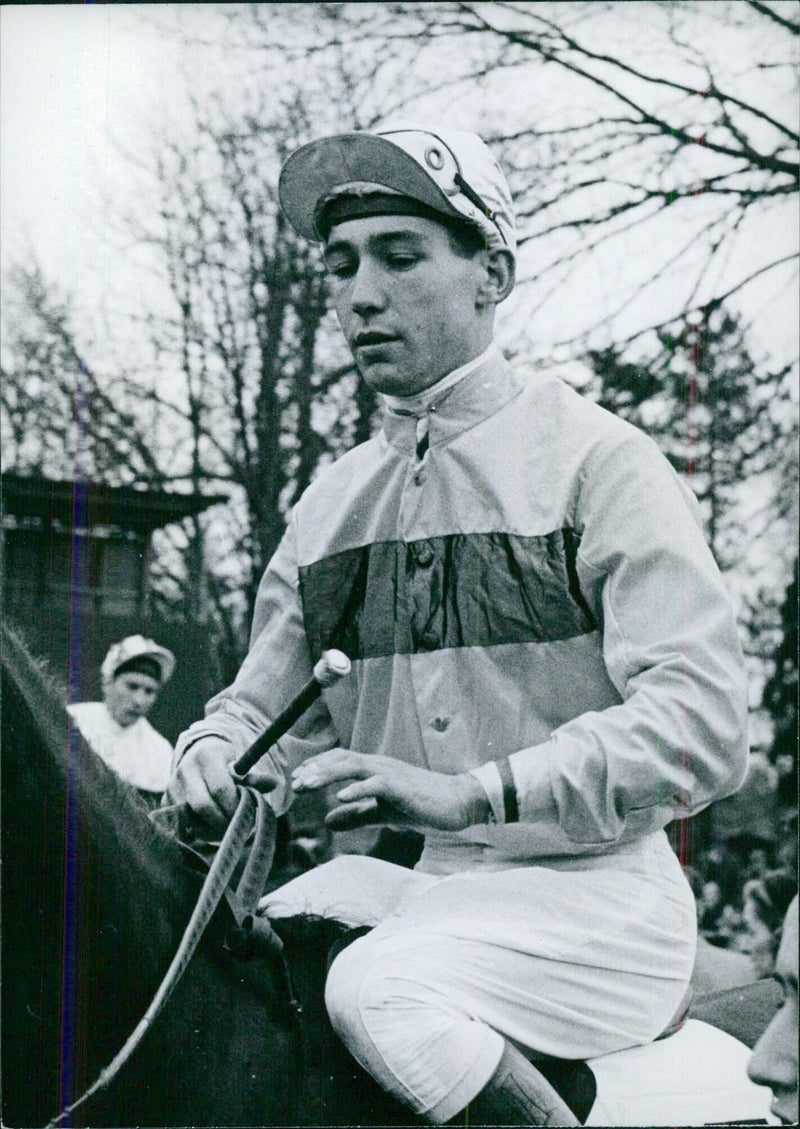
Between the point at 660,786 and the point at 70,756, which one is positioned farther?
the point at 70,756

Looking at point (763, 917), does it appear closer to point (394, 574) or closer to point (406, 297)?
point (394, 574)

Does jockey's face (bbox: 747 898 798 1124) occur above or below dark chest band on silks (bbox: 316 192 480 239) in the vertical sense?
below

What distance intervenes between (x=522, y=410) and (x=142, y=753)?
0.94 m

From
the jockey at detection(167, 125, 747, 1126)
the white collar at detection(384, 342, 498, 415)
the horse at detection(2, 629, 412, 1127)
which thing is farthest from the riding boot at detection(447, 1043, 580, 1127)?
the white collar at detection(384, 342, 498, 415)

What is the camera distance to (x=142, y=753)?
221 cm

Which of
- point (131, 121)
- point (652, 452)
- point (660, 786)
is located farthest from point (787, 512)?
point (131, 121)

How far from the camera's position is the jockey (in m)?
1.58

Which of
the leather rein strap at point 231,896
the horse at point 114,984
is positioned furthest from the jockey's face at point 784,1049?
the leather rein strap at point 231,896

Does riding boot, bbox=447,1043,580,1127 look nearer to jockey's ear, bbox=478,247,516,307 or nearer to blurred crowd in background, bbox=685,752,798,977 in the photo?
blurred crowd in background, bbox=685,752,798,977

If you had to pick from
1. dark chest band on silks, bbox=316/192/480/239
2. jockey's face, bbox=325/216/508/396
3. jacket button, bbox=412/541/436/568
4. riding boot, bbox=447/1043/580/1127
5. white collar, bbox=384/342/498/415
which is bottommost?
riding boot, bbox=447/1043/580/1127

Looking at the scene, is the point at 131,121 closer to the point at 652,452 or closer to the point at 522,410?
the point at 522,410

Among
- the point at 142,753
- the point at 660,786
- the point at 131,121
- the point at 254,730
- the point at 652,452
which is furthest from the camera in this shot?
the point at 131,121

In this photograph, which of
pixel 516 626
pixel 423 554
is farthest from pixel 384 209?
pixel 516 626

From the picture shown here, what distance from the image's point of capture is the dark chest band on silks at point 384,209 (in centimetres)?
185
